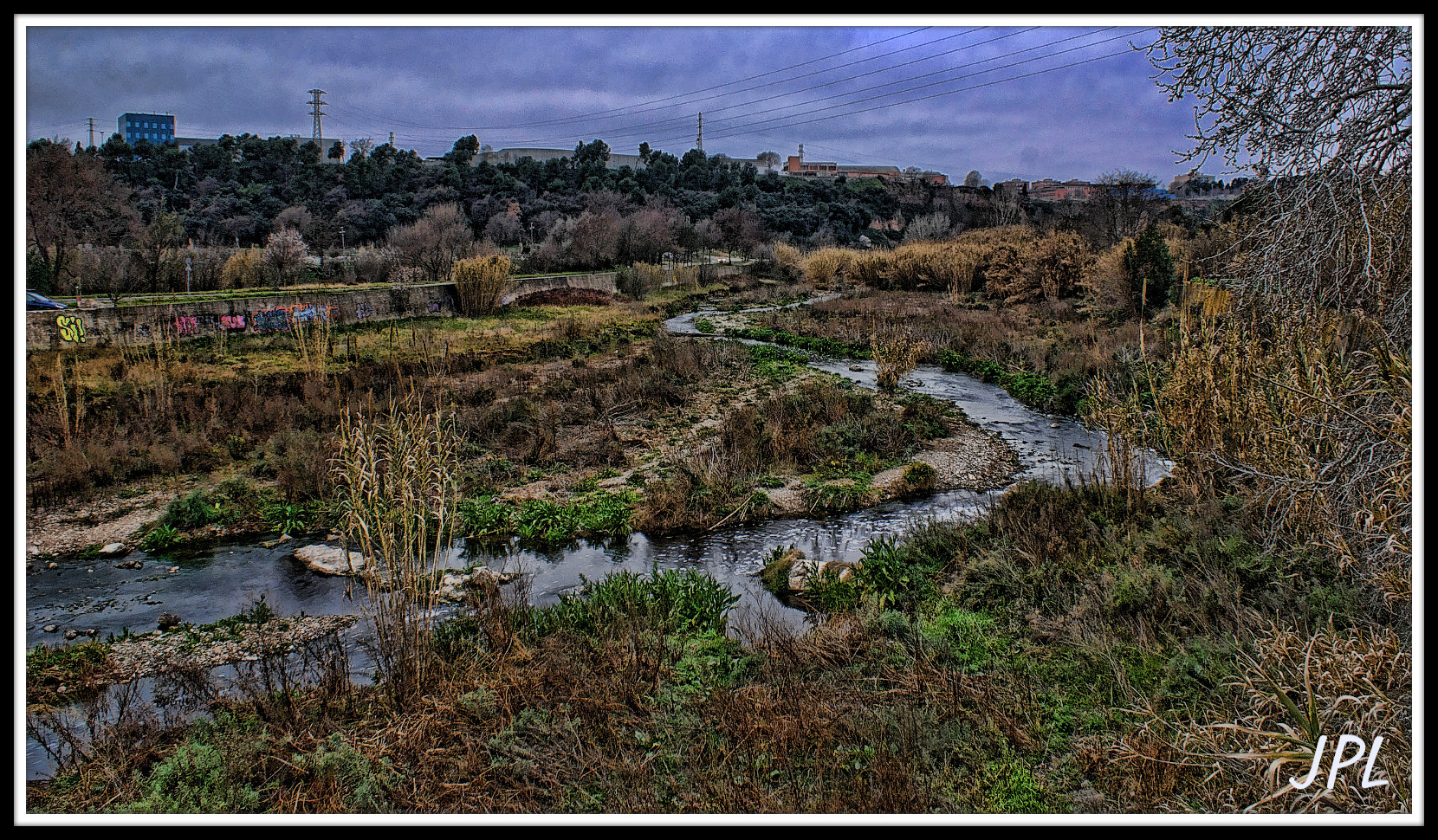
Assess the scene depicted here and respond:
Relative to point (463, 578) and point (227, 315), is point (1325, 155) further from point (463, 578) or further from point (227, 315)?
point (227, 315)

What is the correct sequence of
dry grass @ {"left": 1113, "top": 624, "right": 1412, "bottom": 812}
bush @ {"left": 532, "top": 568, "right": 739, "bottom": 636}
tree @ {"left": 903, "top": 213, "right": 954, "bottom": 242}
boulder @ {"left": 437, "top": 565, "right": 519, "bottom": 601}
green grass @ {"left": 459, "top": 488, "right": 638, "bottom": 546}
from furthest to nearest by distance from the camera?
tree @ {"left": 903, "top": 213, "right": 954, "bottom": 242} < green grass @ {"left": 459, "top": 488, "right": 638, "bottom": 546} < boulder @ {"left": 437, "top": 565, "right": 519, "bottom": 601} < bush @ {"left": 532, "top": 568, "right": 739, "bottom": 636} < dry grass @ {"left": 1113, "top": 624, "right": 1412, "bottom": 812}

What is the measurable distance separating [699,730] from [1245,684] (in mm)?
2406

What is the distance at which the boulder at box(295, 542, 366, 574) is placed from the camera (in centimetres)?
660

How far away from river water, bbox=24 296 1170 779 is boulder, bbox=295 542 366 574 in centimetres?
8

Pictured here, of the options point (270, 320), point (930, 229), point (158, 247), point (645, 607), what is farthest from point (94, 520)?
point (930, 229)

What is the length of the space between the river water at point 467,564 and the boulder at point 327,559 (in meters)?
0.08

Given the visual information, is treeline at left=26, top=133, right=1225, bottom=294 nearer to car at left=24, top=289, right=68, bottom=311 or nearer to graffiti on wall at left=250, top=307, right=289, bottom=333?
car at left=24, top=289, right=68, bottom=311

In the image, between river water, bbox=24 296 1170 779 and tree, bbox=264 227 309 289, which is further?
tree, bbox=264 227 309 289

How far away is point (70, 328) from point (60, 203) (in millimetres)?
9321

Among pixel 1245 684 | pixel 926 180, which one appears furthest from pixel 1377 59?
pixel 926 180

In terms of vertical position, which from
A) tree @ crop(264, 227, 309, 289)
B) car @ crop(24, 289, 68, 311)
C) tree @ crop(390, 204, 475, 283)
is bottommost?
car @ crop(24, 289, 68, 311)

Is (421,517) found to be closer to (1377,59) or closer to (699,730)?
(699,730)

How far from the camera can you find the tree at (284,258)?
73.4ft

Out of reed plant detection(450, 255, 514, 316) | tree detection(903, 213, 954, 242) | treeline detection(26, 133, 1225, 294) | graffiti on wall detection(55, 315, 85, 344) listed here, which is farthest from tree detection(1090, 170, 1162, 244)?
graffiti on wall detection(55, 315, 85, 344)
